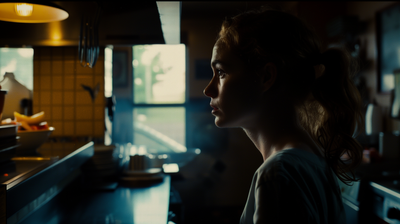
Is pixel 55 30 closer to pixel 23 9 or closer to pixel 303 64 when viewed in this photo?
pixel 23 9

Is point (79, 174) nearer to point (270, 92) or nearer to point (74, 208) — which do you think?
point (74, 208)

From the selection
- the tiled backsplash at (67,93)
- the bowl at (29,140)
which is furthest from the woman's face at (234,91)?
the tiled backsplash at (67,93)

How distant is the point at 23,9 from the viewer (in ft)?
2.61

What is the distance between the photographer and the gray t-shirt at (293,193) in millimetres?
453

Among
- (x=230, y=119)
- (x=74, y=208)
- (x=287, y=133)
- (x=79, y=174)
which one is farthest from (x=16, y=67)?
(x=287, y=133)

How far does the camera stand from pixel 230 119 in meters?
0.63

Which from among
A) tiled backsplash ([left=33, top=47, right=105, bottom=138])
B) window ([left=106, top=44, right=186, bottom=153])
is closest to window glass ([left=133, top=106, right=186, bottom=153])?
window ([left=106, top=44, right=186, bottom=153])

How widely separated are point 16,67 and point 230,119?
0.84m

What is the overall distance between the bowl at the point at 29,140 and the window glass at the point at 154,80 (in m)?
2.86

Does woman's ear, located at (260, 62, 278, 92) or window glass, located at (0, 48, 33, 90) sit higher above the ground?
window glass, located at (0, 48, 33, 90)

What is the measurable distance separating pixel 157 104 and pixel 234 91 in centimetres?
329

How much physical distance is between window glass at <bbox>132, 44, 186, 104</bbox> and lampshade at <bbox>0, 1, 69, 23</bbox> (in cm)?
293

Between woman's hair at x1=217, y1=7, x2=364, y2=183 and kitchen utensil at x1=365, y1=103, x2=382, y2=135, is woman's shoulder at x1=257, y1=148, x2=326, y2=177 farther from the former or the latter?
kitchen utensil at x1=365, y1=103, x2=382, y2=135

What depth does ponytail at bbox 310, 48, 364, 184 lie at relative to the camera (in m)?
0.63
